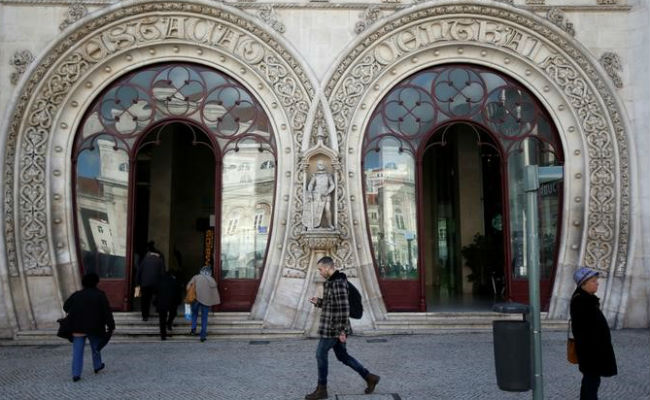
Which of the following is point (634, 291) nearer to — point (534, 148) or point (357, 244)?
point (534, 148)

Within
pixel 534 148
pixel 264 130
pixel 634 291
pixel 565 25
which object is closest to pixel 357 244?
pixel 264 130

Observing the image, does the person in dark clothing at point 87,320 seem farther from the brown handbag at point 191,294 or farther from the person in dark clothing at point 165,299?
the brown handbag at point 191,294

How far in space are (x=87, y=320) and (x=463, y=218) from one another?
14940 mm

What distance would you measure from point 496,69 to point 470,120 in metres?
1.35

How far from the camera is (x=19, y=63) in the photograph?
1253 cm

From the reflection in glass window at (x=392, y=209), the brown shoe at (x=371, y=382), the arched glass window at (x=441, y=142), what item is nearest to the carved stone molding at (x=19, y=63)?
the arched glass window at (x=441, y=142)

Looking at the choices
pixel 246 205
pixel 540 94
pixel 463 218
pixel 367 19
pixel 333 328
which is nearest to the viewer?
pixel 333 328

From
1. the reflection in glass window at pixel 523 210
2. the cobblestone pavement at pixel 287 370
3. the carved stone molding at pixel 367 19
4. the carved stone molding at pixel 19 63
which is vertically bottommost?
the cobblestone pavement at pixel 287 370

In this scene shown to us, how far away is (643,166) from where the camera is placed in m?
12.8

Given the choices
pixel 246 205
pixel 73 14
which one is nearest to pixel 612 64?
pixel 246 205

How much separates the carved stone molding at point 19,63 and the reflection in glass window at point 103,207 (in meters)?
2.08

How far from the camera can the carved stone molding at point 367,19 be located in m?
13.1

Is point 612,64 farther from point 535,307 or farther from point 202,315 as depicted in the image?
point 202,315

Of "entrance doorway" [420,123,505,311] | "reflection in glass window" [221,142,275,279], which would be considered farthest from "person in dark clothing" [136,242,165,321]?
"entrance doorway" [420,123,505,311]
